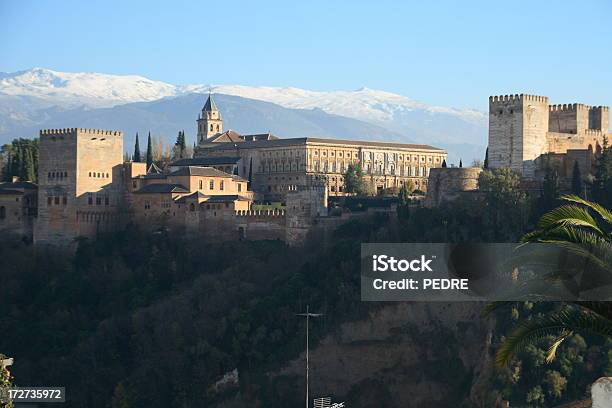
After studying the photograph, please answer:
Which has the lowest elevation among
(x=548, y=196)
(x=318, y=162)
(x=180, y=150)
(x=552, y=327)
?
(x=552, y=327)

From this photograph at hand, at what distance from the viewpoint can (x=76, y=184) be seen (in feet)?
204

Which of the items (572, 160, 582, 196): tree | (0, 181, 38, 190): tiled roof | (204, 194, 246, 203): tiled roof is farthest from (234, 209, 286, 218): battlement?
(572, 160, 582, 196): tree

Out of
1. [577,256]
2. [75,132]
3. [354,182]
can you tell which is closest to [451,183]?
[354,182]

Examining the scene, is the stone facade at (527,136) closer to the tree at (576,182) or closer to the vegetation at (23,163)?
the tree at (576,182)

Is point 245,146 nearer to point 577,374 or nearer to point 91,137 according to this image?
point 91,137

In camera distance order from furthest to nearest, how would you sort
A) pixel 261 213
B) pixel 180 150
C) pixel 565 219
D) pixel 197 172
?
pixel 180 150, pixel 197 172, pixel 261 213, pixel 565 219

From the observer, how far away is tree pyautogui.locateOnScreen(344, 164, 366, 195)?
69.1m

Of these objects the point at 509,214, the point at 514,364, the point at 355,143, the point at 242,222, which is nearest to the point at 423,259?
the point at 509,214

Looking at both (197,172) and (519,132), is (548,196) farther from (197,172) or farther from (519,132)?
(197,172)

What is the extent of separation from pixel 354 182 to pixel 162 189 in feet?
40.3

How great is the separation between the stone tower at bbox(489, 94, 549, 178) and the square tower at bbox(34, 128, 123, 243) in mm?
20016

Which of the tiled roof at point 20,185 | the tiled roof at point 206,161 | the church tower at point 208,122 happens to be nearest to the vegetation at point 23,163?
the tiled roof at point 20,185

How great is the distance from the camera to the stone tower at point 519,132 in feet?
182

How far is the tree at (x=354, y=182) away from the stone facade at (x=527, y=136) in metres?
13.1
